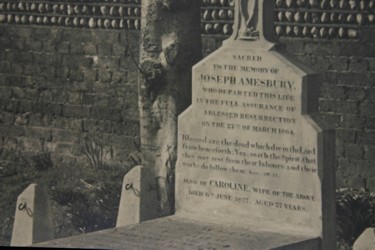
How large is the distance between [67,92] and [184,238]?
5944mm

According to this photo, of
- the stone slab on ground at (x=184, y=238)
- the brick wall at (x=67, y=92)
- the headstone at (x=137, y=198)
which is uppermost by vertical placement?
the brick wall at (x=67, y=92)

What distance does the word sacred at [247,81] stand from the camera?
47.2ft

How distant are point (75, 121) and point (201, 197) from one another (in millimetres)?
4948

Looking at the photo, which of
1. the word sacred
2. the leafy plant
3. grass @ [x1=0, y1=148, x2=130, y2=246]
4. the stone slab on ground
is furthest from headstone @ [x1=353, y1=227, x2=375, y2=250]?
grass @ [x1=0, y1=148, x2=130, y2=246]

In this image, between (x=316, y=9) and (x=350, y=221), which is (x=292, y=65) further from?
(x=316, y=9)

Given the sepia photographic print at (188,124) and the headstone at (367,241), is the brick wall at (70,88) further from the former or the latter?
the headstone at (367,241)

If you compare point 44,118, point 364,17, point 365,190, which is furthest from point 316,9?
point 44,118

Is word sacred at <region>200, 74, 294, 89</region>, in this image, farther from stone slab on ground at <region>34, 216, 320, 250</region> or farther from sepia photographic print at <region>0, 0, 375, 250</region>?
stone slab on ground at <region>34, 216, 320, 250</region>

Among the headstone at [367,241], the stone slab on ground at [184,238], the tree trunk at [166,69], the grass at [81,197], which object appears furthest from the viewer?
the tree trunk at [166,69]

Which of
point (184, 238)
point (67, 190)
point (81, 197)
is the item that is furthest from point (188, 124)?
point (67, 190)

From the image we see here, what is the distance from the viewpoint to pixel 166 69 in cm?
1705

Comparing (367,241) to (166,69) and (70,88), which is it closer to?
(166,69)

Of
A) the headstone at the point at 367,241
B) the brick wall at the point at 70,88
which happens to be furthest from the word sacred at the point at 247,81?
the brick wall at the point at 70,88

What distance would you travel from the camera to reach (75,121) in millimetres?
19734
